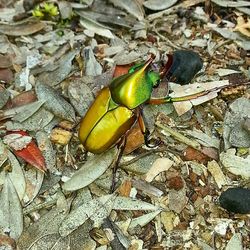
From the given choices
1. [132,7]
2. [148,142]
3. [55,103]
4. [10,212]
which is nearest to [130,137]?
[148,142]

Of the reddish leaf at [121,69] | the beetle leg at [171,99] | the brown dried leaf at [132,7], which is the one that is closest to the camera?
the beetle leg at [171,99]

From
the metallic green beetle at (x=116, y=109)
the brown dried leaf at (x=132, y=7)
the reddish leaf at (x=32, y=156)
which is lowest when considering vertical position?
the reddish leaf at (x=32, y=156)

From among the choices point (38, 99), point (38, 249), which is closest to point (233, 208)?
point (38, 249)

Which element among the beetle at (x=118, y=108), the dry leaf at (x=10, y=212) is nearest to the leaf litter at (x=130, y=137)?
the dry leaf at (x=10, y=212)

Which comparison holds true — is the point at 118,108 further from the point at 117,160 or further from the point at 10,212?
the point at 10,212

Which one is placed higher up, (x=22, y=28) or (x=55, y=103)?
(x=22, y=28)

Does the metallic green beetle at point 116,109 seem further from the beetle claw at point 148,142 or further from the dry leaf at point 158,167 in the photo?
the dry leaf at point 158,167
